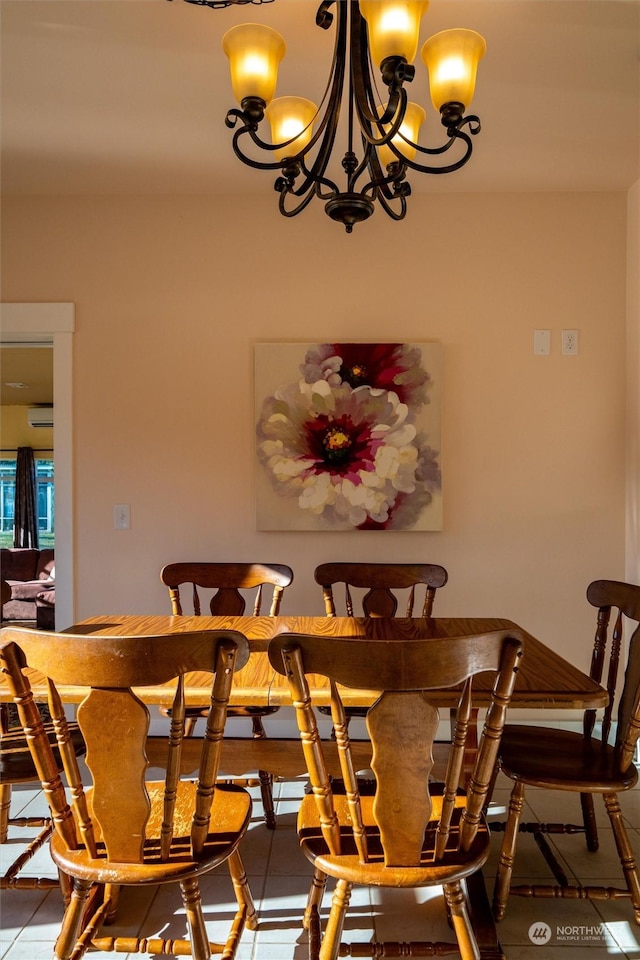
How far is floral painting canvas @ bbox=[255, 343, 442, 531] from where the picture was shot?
10.8ft

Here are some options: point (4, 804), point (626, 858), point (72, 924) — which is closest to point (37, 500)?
point (4, 804)

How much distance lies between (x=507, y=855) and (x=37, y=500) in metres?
4.93

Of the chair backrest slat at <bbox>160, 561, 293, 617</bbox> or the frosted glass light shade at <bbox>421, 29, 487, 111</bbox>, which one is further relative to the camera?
the chair backrest slat at <bbox>160, 561, 293, 617</bbox>

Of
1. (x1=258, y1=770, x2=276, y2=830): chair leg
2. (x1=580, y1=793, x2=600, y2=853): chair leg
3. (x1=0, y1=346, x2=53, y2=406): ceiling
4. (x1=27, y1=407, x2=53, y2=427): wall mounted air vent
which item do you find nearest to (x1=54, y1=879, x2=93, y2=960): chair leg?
(x1=258, y1=770, x2=276, y2=830): chair leg

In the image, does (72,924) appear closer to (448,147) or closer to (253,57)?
(448,147)

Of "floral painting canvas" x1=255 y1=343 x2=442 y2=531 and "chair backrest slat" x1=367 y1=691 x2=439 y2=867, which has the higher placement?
"floral painting canvas" x1=255 y1=343 x2=442 y2=531

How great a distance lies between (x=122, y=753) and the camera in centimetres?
133

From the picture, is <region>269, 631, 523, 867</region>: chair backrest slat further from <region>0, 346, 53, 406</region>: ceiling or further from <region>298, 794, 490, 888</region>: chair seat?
<region>0, 346, 53, 406</region>: ceiling

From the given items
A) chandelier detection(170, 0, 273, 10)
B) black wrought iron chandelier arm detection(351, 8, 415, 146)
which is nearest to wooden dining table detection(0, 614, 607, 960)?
black wrought iron chandelier arm detection(351, 8, 415, 146)

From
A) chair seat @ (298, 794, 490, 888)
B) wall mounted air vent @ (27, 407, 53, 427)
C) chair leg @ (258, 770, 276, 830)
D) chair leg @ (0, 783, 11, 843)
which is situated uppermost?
wall mounted air vent @ (27, 407, 53, 427)

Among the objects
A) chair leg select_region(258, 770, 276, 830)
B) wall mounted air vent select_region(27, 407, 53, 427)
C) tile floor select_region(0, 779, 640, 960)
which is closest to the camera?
tile floor select_region(0, 779, 640, 960)

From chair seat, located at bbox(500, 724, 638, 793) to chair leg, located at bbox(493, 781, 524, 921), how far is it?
7 centimetres

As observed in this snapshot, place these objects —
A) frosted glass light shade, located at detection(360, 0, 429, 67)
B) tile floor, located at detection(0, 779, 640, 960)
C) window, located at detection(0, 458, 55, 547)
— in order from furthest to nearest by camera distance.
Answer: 1. window, located at detection(0, 458, 55, 547)
2. tile floor, located at detection(0, 779, 640, 960)
3. frosted glass light shade, located at detection(360, 0, 429, 67)

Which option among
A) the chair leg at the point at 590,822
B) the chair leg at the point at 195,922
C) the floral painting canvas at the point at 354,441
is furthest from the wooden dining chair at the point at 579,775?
the floral painting canvas at the point at 354,441
